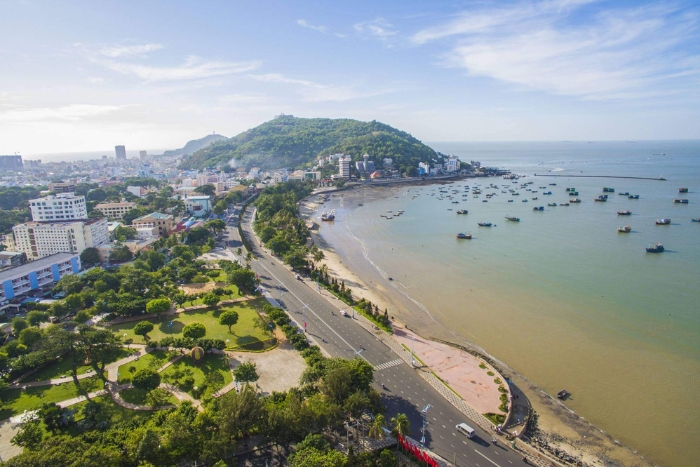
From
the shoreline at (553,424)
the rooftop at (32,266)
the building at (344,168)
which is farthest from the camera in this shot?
the building at (344,168)

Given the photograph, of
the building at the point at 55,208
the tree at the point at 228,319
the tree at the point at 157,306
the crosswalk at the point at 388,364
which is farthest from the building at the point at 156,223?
the crosswalk at the point at 388,364

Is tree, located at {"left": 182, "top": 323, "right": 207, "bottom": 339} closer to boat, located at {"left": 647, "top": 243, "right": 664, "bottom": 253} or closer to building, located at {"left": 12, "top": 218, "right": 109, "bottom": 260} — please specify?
building, located at {"left": 12, "top": 218, "right": 109, "bottom": 260}

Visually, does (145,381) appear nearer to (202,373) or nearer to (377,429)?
(202,373)

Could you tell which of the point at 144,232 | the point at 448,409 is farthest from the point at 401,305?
the point at 144,232

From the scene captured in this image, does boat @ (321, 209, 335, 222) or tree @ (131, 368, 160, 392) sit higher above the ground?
boat @ (321, 209, 335, 222)

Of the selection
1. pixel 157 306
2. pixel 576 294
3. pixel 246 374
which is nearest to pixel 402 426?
pixel 246 374

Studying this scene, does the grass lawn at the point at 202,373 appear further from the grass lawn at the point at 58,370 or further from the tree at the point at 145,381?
the grass lawn at the point at 58,370

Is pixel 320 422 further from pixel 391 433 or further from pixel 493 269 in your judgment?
pixel 493 269

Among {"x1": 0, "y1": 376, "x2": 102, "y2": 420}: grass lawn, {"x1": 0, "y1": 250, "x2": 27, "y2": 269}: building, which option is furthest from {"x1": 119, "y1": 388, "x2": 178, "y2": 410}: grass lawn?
{"x1": 0, "y1": 250, "x2": 27, "y2": 269}: building
